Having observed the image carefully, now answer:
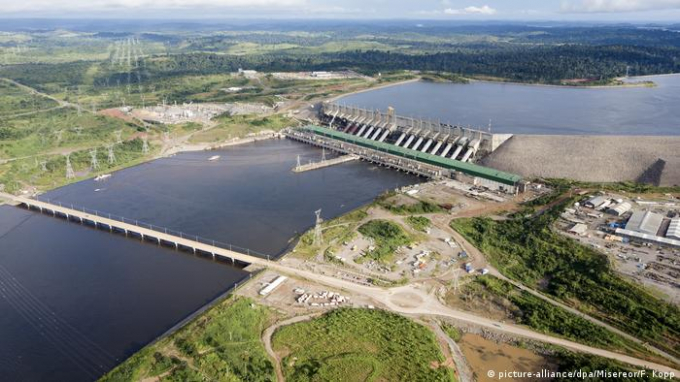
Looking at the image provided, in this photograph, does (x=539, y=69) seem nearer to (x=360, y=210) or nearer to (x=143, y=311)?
(x=360, y=210)

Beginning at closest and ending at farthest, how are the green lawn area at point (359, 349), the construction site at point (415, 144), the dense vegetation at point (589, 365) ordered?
the dense vegetation at point (589, 365) < the green lawn area at point (359, 349) < the construction site at point (415, 144)

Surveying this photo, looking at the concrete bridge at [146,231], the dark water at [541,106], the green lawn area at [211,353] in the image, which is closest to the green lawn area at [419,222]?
the concrete bridge at [146,231]

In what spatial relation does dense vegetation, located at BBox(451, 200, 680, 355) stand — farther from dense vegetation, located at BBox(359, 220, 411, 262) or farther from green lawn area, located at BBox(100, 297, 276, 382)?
green lawn area, located at BBox(100, 297, 276, 382)

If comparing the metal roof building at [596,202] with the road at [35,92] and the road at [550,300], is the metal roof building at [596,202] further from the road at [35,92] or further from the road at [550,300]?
the road at [35,92]

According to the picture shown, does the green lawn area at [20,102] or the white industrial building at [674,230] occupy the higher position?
the green lawn area at [20,102]

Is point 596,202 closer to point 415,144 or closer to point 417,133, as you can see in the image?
point 415,144

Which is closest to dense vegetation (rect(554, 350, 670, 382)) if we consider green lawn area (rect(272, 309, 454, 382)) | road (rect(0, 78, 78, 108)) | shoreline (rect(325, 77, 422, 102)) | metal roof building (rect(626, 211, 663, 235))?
green lawn area (rect(272, 309, 454, 382))

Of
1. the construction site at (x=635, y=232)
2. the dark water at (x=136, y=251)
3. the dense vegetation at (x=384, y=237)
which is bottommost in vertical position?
the dark water at (x=136, y=251)
